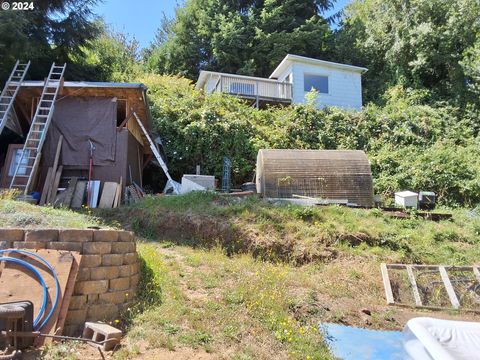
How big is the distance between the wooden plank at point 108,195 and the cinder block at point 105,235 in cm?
525

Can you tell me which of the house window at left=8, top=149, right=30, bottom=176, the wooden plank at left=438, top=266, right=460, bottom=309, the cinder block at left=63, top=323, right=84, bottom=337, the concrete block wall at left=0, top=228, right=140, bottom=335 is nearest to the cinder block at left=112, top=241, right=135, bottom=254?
the concrete block wall at left=0, top=228, right=140, bottom=335

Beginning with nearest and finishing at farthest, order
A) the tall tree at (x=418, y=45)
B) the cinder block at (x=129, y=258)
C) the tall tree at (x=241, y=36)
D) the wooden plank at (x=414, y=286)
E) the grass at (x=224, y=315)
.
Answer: the grass at (x=224, y=315)
the cinder block at (x=129, y=258)
the wooden plank at (x=414, y=286)
the tall tree at (x=418, y=45)
the tall tree at (x=241, y=36)

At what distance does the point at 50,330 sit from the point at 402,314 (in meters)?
4.68

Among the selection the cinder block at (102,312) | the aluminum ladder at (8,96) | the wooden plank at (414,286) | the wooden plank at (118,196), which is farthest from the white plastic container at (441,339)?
the aluminum ladder at (8,96)

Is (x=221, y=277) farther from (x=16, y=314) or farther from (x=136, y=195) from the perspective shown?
(x=136, y=195)

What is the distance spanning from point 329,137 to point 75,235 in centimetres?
1244

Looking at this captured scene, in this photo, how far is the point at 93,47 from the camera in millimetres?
14688

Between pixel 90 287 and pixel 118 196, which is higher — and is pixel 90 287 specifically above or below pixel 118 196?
below

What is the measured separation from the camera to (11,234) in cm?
454

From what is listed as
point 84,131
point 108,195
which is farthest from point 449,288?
point 84,131

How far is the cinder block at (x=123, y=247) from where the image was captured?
4.97 metres

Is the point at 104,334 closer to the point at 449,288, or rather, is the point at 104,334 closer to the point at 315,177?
the point at 449,288
